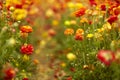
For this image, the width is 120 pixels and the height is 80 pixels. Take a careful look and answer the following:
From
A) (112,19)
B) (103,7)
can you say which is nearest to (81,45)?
(103,7)

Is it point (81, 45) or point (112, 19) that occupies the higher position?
point (112, 19)

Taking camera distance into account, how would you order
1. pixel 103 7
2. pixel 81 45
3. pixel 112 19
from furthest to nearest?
pixel 81 45 → pixel 103 7 → pixel 112 19

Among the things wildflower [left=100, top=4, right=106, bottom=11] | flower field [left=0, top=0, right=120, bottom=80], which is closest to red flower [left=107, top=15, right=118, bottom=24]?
flower field [left=0, top=0, right=120, bottom=80]

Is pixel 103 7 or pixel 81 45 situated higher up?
pixel 103 7

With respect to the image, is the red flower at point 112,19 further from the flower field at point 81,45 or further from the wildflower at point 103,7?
the wildflower at point 103,7

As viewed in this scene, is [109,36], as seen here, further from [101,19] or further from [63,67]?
[63,67]

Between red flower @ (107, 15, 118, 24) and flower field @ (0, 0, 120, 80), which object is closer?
flower field @ (0, 0, 120, 80)

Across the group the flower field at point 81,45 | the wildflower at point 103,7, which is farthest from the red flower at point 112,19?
the wildflower at point 103,7

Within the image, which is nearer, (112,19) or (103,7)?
(112,19)

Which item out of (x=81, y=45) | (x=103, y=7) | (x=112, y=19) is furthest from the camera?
(x=81, y=45)

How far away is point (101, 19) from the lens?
12.7 ft

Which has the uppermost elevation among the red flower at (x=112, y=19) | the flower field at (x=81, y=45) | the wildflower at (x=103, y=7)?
the red flower at (x=112, y=19)

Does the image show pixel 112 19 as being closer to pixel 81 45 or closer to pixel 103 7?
pixel 103 7

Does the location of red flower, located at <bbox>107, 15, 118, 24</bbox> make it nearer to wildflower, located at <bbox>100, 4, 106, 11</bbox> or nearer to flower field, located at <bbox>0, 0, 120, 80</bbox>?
flower field, located at <bbox>0, 0, 120, 80</bbox>
